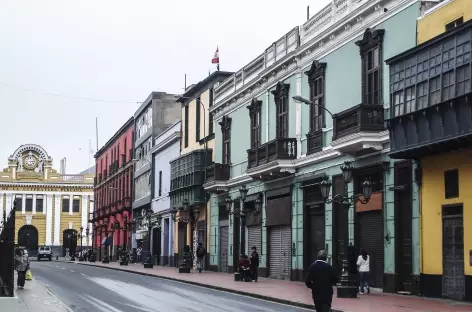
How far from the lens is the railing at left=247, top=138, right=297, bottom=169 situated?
35688 mm

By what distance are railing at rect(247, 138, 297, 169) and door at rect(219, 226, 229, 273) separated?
8936 millimetres

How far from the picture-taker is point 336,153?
102 feet

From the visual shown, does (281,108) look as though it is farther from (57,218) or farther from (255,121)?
(57,218)

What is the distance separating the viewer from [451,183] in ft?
79.7

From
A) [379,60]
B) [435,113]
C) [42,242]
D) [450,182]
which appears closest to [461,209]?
[450,182]

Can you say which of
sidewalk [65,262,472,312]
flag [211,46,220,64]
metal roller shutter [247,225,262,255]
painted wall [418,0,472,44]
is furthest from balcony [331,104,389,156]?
flag [211,46,220,64]

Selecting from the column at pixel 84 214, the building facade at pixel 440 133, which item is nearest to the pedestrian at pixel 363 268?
the building facade at pixel 440 133

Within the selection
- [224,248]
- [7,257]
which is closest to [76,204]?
[224,248]

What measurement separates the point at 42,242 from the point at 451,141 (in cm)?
8688

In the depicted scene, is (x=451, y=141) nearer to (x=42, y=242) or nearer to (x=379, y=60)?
(x=379, y=60)

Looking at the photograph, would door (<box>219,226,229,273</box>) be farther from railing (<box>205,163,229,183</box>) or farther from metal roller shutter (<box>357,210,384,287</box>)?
metal roller shutter (<box>357,210,384,287</box>)

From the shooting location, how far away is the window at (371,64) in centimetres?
2811

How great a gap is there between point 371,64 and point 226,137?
19078mm

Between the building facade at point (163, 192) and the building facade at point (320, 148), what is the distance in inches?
523
